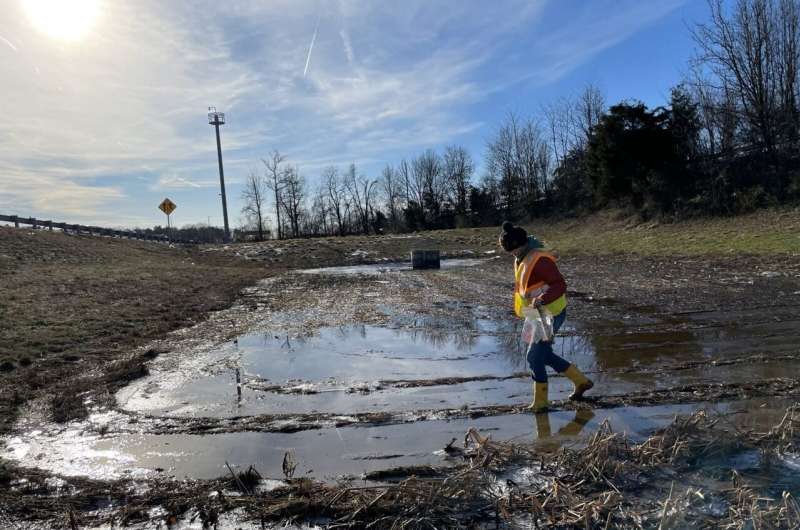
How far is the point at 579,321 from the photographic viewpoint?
9.71m

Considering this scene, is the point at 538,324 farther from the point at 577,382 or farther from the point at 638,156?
the point at 638,156

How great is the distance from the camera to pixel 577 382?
5469 millimetres

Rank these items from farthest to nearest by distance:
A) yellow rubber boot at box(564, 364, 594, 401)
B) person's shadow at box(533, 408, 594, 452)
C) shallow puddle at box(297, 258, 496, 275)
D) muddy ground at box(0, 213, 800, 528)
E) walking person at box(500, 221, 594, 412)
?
shallow puddle at box(297, 258, 496, 275), yellow rubber boot at box(564, 364, 594, 401), walking person at box(500, 221, 594, 412), person's shadow at box(533, 408, 594, 452), muddy ground at box(0, 213, 800, 528)

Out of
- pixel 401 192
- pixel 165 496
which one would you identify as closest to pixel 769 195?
pixel 165 496

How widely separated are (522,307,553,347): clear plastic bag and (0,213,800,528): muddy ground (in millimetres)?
767

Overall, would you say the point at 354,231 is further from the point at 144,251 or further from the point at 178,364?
the point at 178,364

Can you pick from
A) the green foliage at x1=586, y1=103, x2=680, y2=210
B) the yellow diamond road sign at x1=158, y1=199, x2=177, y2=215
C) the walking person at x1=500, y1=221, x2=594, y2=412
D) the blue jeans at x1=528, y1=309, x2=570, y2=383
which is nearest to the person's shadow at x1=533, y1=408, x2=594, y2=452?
the walking person at x1=500, y1=221, x2=594, y2=412

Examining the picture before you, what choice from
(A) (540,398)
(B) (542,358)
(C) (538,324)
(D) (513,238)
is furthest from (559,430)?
(D) (513,238)

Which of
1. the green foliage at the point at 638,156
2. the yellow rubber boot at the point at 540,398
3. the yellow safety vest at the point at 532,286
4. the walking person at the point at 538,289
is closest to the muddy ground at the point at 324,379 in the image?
the yellow rubber boot at the point at 540,398

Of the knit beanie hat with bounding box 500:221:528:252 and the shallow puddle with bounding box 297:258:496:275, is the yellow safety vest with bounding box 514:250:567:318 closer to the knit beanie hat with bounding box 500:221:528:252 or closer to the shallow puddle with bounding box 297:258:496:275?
the knit beanie hat with bounding box 500:221:528:252

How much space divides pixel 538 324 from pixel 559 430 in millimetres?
1085

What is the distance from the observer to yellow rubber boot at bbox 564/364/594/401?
544 cm

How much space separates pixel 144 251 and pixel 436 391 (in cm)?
3089

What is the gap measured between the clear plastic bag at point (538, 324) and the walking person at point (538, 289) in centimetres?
5
